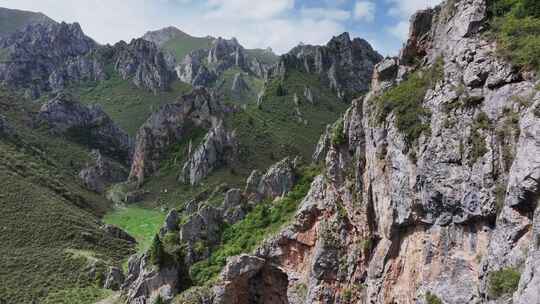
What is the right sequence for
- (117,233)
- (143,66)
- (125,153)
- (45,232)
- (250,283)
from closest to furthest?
(250,283), (45,232), (117,233), (125,153), (143,66)

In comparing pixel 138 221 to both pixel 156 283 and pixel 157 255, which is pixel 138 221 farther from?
pixel 156 283

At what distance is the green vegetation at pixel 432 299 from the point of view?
2369 cm

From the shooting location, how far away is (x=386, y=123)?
29.8 meters

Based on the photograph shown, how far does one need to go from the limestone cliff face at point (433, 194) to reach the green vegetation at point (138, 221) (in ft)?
126

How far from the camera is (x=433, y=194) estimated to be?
24906 mm

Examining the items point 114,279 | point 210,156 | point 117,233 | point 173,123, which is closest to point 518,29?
point 114,279

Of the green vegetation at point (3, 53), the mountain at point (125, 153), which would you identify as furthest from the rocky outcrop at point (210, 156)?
the green vegetation at point (3, 53)

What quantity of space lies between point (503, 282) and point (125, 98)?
146m

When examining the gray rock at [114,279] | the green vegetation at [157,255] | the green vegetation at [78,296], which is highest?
the green vegetation at [157,255]

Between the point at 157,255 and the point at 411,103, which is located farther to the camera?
the point at 157,255

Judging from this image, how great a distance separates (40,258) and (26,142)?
47.9 metres

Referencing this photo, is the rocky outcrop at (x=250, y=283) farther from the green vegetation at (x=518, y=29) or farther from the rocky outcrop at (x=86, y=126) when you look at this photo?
the rocky outcrop at (x=86, y=126)

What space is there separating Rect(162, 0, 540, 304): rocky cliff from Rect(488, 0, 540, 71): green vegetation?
0.52m

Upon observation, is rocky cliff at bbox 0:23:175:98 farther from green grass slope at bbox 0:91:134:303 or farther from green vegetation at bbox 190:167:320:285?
green vegetation at bbox 190:167:320:285
